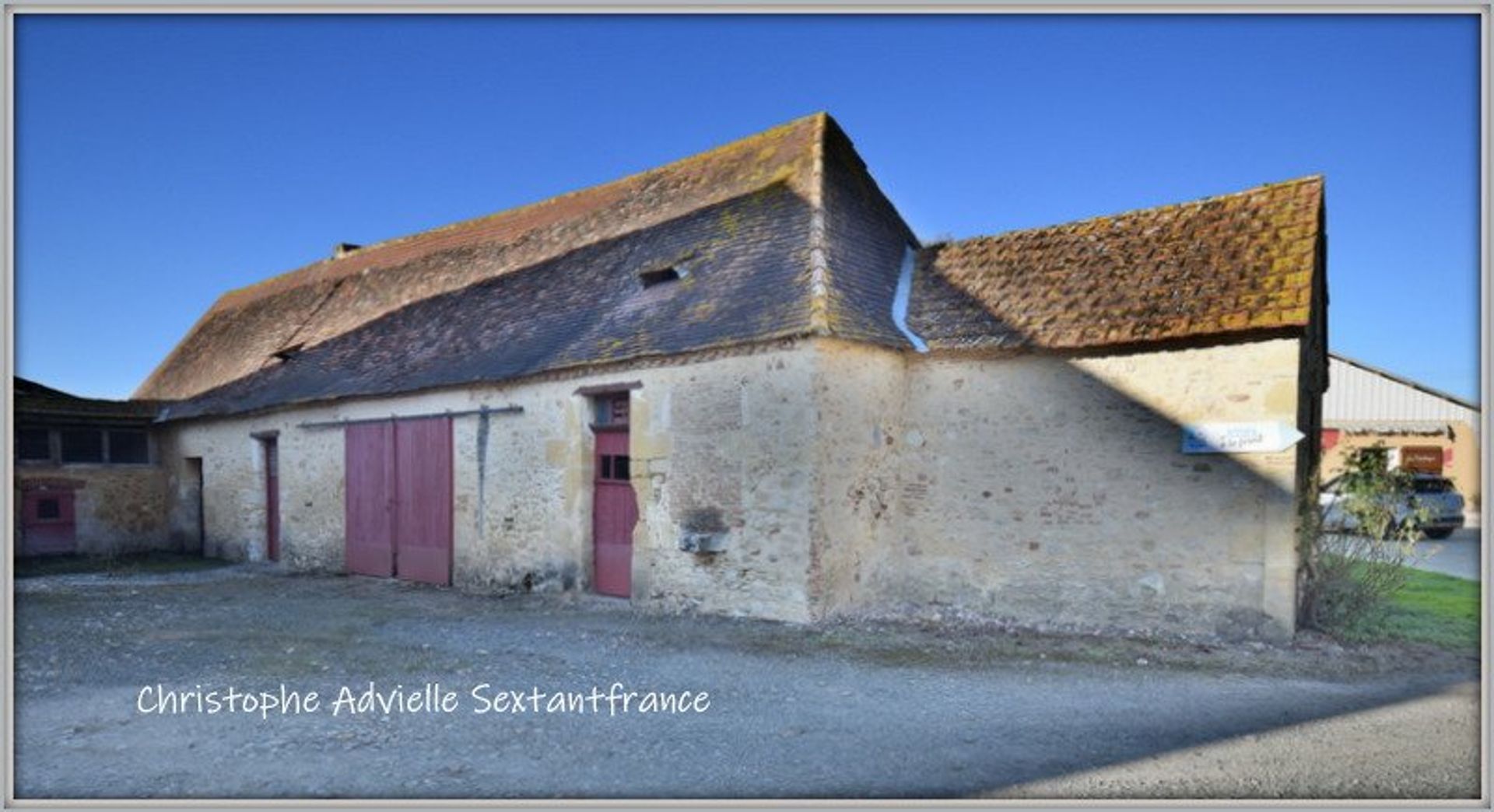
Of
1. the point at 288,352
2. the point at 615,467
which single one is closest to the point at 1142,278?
the point at 615,467

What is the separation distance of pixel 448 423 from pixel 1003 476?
7.27 m

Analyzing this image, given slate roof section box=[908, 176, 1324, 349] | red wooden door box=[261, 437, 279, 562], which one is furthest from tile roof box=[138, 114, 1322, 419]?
red wooden door box=[261, 437, 279, 562]

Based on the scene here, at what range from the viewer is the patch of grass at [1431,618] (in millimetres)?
7840

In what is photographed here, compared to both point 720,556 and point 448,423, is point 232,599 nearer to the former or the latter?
point 448,423

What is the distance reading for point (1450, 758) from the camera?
4.84m

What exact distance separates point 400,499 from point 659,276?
4.99 metres

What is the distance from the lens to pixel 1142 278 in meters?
8.82

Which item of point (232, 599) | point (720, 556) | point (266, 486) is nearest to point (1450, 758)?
point (720, 556)

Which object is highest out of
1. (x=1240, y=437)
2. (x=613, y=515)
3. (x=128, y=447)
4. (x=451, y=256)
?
(x=451, y=256)

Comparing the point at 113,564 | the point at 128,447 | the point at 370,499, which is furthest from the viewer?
the point at 128,447

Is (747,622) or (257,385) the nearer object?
(747,622)

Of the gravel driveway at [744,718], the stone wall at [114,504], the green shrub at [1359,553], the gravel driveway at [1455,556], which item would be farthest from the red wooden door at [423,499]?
the gravel driveway at [1455,556]

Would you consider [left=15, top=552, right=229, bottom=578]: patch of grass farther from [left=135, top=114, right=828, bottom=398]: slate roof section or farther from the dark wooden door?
the dark wooden door

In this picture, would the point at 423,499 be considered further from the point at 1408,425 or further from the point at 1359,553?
the point at 1408,425
